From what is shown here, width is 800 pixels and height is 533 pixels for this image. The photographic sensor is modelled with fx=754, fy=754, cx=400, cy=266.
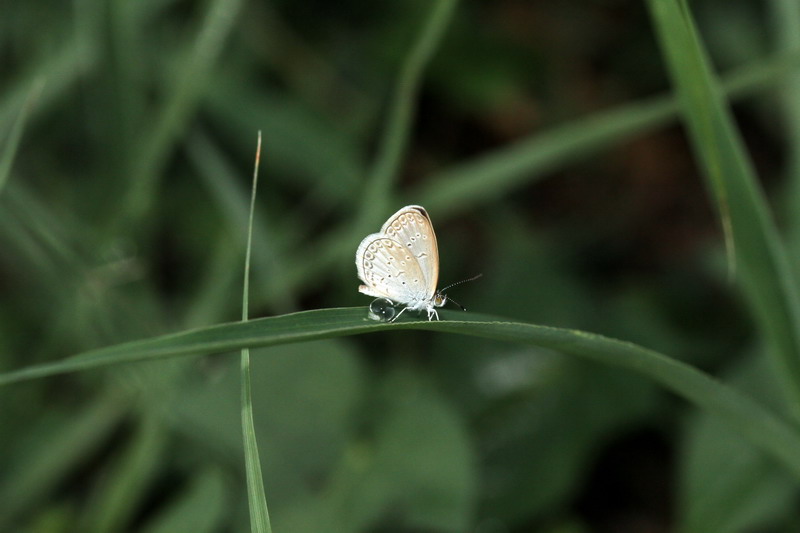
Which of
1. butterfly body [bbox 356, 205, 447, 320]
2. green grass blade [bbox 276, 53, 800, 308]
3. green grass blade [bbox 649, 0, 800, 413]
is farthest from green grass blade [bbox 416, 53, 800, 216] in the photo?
butterfly body [bbox 356, 205, 447, 320]

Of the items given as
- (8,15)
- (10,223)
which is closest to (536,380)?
(10,223)

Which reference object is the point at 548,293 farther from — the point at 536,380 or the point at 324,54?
the point at 324,54

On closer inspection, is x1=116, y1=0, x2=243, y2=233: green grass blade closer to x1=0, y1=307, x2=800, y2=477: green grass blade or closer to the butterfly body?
the butterfly body

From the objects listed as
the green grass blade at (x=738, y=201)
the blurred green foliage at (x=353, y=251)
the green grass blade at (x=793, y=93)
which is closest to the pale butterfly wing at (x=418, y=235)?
the blurred green foliage at (x=353, y=251)

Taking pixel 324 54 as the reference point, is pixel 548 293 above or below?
below

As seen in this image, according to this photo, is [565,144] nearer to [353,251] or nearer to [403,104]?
[403,104]

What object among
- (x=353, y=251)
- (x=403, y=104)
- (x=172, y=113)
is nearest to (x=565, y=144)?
(x=403, y=104)
